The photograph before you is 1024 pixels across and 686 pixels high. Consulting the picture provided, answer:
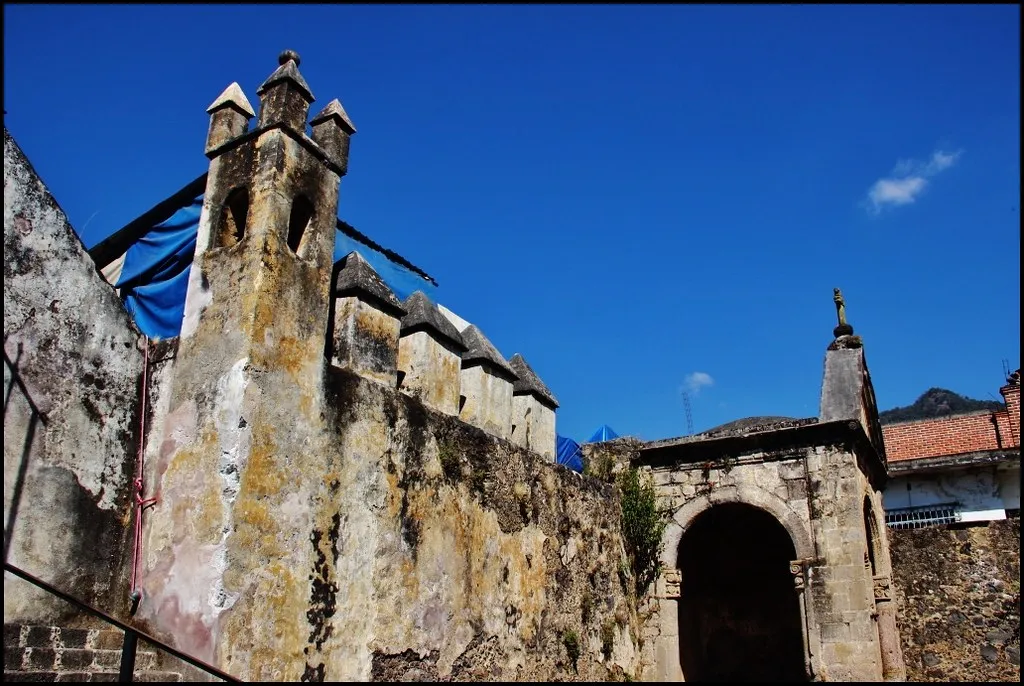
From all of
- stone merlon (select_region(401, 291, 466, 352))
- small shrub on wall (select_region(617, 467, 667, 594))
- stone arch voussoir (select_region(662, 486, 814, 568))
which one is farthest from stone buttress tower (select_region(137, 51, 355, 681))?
stone arch voussoir (select_region(662, 486, 814, 568))

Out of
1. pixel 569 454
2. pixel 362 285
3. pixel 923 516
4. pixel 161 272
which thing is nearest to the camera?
pixel 362 285

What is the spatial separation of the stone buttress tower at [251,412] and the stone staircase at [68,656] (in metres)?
0.25

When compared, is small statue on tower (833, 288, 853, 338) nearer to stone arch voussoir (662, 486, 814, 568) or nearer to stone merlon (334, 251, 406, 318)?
stone arch voussoir (662, 486, 814, 568)

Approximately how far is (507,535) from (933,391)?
55.1 m

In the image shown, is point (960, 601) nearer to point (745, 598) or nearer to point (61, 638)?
point (745, 598)

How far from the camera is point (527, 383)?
34.3 feet

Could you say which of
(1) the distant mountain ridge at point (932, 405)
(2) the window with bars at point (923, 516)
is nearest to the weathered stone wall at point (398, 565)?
(2) the window with bars at point (923, 516)

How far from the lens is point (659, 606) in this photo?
11.3 metres

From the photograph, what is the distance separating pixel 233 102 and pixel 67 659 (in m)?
4.69

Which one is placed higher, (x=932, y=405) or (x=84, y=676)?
(x=932, y=405)

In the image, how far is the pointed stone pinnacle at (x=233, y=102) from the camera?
7762 mm

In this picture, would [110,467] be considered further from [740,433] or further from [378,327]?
[740,433]

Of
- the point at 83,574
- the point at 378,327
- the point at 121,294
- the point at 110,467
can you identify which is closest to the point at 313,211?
the point at 378,327

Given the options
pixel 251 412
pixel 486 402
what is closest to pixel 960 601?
pixel 486 402
